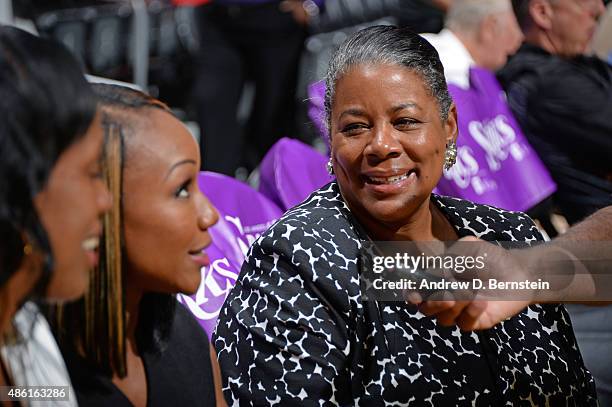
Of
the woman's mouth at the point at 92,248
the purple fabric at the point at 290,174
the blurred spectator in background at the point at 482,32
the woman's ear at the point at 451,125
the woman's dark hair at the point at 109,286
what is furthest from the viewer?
the blurred spectator in background at the point at 482,32

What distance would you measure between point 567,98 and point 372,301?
6.22 feet

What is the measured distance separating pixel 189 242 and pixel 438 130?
0.98 metres

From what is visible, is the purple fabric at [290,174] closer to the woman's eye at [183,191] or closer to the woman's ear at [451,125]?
the woman's ear at [451,125]

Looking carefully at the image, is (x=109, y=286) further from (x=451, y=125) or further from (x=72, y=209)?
(x=451, y=125)

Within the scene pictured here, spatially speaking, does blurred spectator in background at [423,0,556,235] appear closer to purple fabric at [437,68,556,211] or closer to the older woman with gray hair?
purple fabric at [437,68,556,211]

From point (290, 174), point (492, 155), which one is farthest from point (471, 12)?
point (290, 174)

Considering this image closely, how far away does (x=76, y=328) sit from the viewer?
6.16 ft

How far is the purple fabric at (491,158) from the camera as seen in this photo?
12.4ft

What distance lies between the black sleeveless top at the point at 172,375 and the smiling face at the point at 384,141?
66cm

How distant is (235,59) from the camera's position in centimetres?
576

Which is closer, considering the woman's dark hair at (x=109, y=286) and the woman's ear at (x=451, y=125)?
the woman's dark hair at (x=109, y=286)

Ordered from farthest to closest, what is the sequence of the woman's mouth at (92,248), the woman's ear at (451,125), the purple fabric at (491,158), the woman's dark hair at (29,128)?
1. the purple fabric at (491,158)
2. the woman's ear at (451,125)
3. the woman's mouth at (92,248)
4. the woman's dark hair at (29,128)

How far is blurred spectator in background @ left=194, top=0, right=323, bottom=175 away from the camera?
5.66 metres

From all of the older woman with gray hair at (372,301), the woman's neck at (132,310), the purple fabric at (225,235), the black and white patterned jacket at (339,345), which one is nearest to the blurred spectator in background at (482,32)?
the purple fabric at (225,235)
